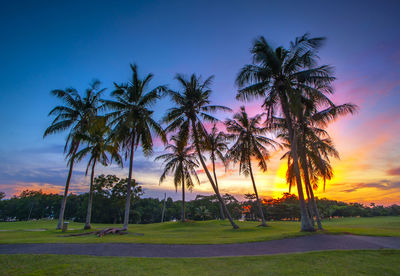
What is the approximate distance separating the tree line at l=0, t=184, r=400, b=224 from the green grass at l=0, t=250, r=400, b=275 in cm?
4005

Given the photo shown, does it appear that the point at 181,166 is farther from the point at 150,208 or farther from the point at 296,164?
the point at 150,208

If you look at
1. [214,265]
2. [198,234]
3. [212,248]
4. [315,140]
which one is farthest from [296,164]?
[214,265]

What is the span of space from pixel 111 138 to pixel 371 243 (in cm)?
1979

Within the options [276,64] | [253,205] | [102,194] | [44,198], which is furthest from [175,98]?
[44,198]

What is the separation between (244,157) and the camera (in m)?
24.3

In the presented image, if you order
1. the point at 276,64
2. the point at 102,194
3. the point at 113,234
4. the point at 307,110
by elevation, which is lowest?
the point at 113,234

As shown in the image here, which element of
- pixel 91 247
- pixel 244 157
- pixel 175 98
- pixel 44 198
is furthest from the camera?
pixel 44 198

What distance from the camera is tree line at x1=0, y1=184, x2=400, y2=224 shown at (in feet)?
177

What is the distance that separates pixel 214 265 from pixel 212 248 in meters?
2.98

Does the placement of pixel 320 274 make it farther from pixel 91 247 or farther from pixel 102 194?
pixel 102 194

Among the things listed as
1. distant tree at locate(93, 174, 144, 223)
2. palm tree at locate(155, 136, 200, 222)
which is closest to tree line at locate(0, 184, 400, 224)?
distant tree at locate(93, 174, 144, 223)

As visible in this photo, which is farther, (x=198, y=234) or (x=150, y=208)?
(x=150, y=208)

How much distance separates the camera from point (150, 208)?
7306cm

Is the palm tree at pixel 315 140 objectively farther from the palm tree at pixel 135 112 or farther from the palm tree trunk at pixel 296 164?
the palm tree at pixel 135 112
